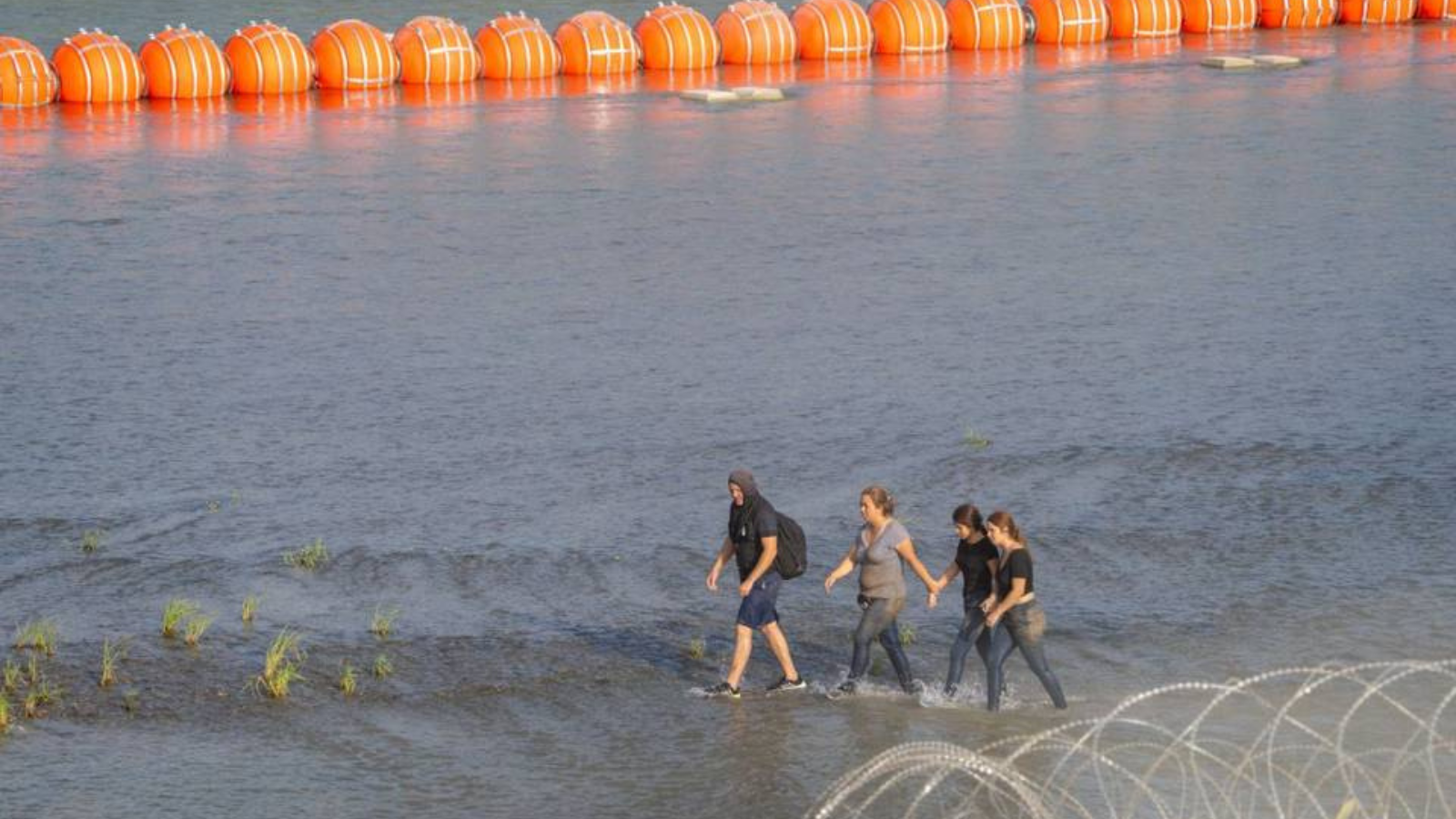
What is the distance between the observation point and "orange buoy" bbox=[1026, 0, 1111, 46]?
5119 cm

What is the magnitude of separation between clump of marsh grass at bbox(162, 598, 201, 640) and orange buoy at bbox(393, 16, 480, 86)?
31.6 meters

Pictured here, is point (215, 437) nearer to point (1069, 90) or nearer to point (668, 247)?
point (668, 247)

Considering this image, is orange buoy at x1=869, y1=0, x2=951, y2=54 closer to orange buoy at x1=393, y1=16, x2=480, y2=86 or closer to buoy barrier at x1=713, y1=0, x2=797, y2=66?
buoy barrier at x1=713, y1=0, x2=797, y2=66

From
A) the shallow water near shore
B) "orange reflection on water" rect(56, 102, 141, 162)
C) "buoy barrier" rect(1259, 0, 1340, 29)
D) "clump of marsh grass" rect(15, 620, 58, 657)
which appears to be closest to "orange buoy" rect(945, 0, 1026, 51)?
"buoy barrier" rect(1259, 0, 1340, 29)

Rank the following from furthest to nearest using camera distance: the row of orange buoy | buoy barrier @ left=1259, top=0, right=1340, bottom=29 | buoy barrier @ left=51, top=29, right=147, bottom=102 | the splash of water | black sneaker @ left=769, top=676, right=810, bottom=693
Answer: buoy barrier @ left=1259, top=0, right=1340, bottom=29 → the row of orange buoy → buoy barrier @ left=51, top=29, right=147, bottom=102 → black sneaker @ left=769, top=676, right=810, bottom=693 → the splash of water

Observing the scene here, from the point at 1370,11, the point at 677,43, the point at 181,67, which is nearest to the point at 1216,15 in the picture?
the point at 1370,11

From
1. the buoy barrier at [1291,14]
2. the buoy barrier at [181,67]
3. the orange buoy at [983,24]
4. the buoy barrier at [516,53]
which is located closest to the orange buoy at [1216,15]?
the buoy barrier at [1291,14]

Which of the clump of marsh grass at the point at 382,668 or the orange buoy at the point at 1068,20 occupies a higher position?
the orange buoy at the point at 1068,20

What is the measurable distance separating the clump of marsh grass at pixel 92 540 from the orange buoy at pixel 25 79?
88.3 feet

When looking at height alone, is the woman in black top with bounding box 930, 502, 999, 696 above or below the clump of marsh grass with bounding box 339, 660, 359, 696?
above

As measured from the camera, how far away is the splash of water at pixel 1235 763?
11344 millimetres

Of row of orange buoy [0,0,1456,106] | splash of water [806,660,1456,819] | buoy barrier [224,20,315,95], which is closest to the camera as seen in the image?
splash of water [806,660,1456,819]

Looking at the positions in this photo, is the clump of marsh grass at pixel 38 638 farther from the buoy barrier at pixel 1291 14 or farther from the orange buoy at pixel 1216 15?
the buoy barrier at pixel 1291 14

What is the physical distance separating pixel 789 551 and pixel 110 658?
4208mm
